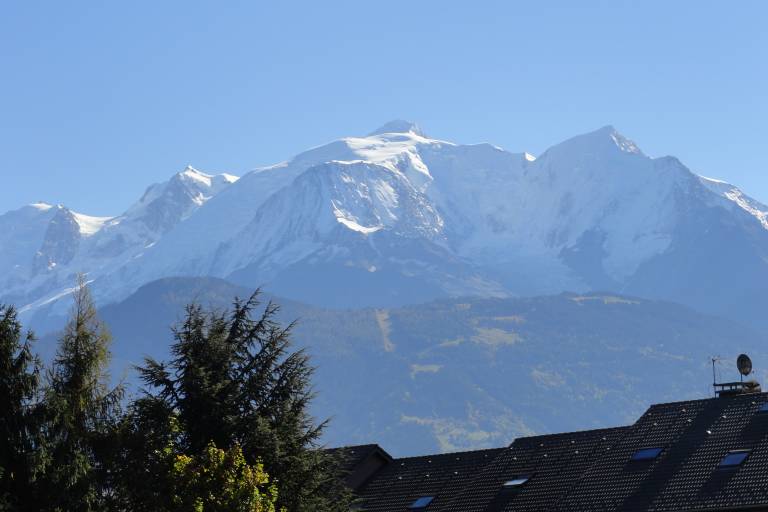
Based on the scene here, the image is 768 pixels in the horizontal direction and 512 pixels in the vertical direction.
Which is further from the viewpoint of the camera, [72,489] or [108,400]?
[108,400]

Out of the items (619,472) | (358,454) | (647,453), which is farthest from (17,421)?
(358,454)

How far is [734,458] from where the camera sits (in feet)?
201

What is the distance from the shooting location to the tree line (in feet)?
144

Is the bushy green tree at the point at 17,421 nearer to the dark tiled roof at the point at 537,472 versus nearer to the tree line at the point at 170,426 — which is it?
the tree line at the point at 170,426

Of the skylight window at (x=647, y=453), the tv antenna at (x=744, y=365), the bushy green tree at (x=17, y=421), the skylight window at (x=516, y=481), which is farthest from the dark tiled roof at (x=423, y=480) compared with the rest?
the bushy green tree at (x=17, y=421)

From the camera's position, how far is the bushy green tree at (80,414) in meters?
43.8

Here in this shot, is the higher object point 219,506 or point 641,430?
point 641,430

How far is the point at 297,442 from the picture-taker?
54.5m

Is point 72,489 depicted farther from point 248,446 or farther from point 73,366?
point 248,446

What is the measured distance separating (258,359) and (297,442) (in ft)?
11.3

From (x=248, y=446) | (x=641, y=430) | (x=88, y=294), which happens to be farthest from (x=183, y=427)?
(x=641, y=430)

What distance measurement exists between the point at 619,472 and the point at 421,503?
13228mm

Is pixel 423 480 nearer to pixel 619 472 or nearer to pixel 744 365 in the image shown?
pixel 619 472

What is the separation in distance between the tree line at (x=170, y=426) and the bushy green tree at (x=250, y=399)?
44 mm
